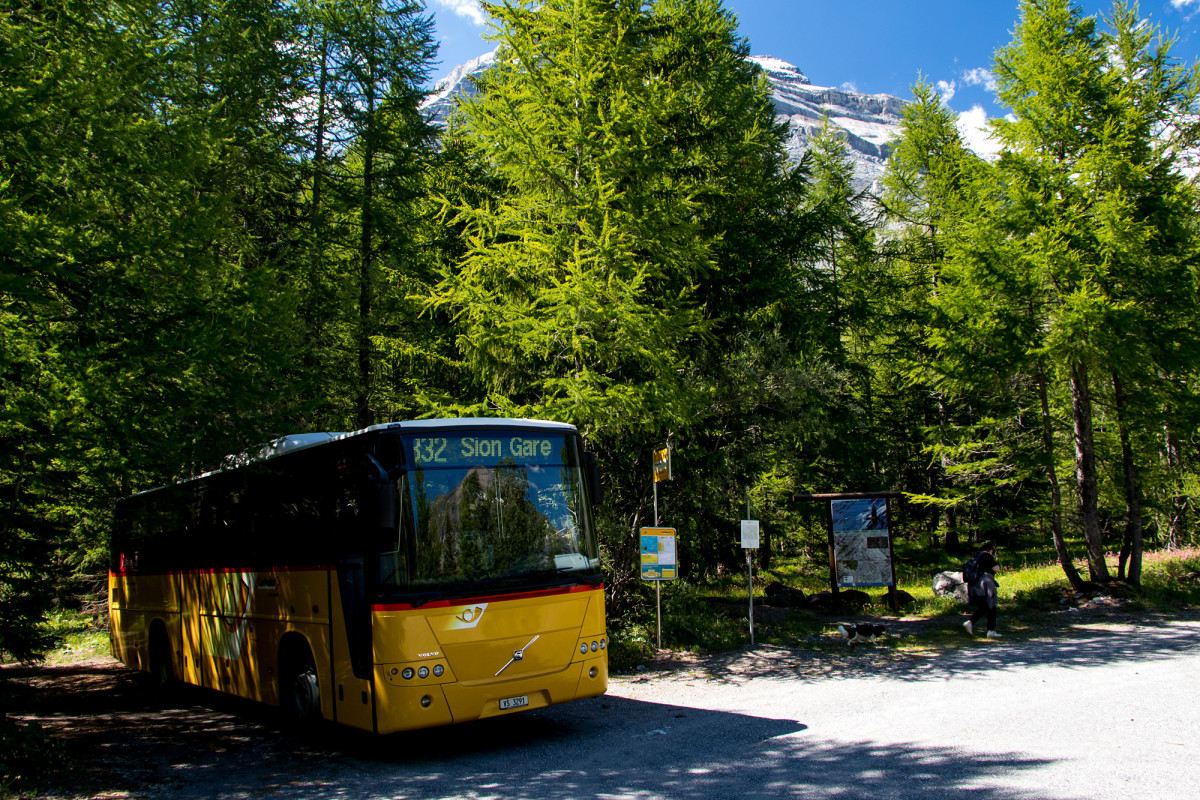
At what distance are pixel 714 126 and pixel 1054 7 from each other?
27.8 ft

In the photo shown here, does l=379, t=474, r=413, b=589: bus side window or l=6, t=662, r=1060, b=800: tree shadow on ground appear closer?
l=6, t=662, r=1060, b=800: tree shadow on ground

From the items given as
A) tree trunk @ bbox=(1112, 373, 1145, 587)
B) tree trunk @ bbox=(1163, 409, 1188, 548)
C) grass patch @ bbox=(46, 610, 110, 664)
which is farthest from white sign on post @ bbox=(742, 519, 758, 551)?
grass patch @ bbox=(46, 610, 110, 664)

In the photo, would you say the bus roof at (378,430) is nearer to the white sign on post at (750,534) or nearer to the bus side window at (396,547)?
the bus side window at (396,547)

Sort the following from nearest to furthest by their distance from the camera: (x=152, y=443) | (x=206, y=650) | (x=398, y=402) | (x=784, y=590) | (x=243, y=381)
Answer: (x=152, y=443)
(x=243, y=381)
(x=206, y=650)
(x=398, y=402)
(x=784, y=590)

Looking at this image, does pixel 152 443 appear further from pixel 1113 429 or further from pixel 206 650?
pixel 1113 429

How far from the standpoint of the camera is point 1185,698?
8.07m

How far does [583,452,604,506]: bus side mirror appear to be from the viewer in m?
7.98

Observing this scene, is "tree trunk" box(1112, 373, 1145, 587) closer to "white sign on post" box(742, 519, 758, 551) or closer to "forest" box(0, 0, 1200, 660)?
"forest" box(0, 0, 1200, 660)

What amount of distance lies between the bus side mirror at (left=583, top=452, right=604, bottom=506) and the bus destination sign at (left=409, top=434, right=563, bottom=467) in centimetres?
38

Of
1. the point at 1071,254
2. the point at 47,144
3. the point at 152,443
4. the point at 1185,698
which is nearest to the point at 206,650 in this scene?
the point at 152,443

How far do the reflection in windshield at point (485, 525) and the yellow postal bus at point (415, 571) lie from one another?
1 cm

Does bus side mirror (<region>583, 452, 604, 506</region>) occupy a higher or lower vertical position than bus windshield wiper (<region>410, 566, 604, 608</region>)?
higher

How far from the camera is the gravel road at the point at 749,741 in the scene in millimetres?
5672

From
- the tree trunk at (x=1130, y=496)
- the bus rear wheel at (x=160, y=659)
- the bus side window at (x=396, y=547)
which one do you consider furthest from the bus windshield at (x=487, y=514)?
the tree trunk at (x=1130, y=496)
